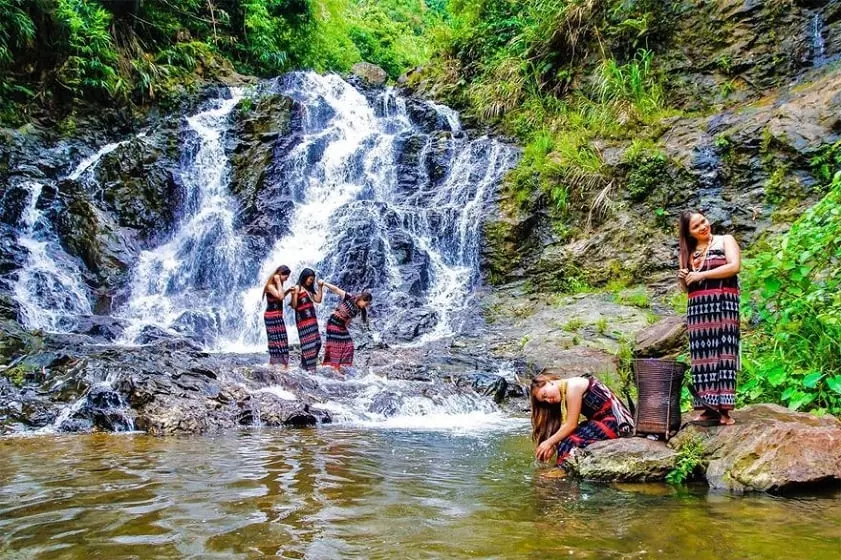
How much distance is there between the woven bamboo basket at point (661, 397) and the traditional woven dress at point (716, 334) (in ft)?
0.50

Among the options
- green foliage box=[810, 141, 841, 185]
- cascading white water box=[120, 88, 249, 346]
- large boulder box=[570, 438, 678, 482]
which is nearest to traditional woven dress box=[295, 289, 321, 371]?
cascading white water box=[120, 88, 249, 346]

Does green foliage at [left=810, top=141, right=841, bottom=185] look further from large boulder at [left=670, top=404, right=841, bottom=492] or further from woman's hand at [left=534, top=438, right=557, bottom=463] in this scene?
woman's hand at [left=534, top=438, right=557, bottom=463]

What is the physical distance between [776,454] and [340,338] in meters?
6.16

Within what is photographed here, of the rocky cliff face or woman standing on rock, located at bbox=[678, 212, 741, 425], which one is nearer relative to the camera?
woman standing on rock, located at bbox=[678, 212, 741, 425]

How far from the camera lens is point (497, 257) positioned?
13.9m

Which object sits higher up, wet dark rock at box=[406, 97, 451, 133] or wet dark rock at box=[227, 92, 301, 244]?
wet dark rock at box=[406, 97, 451, 133]

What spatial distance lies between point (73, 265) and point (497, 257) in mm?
8868

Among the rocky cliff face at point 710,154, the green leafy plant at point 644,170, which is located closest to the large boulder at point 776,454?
the rocky cliff face at point 710,154

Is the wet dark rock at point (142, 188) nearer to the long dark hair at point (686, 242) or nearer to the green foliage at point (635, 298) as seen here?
the green foliage at point (635, 298)

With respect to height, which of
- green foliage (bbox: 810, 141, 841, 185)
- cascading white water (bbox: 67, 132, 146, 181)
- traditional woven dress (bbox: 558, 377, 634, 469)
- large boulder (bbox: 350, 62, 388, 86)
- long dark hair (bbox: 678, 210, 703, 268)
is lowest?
traditional woven dress (bbox: 558, 377, 634, 469)

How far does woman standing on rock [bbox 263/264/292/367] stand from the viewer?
28.4ft

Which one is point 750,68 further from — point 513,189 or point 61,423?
point 61,423

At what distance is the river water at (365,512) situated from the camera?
9.16 feet

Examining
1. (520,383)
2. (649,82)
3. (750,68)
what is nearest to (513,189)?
(649,82)
